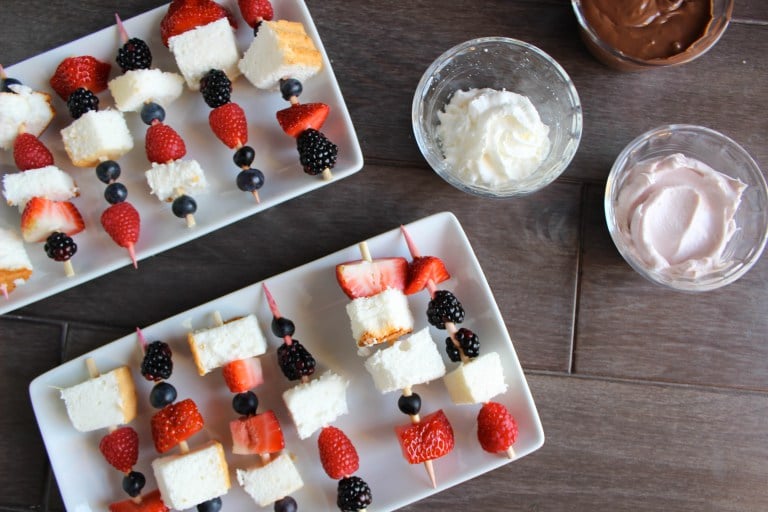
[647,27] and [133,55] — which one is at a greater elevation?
[133,55]

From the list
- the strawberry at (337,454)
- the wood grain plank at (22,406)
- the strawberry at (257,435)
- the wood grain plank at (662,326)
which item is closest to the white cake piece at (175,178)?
the wood grain plank at (22,406)

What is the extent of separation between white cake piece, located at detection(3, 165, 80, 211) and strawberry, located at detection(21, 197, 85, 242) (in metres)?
0.02

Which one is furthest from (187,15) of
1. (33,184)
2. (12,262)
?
(12,262)

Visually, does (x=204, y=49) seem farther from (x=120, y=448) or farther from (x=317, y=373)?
(x=120, y=448)

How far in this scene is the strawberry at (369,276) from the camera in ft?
5.42

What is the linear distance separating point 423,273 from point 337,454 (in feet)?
1.59

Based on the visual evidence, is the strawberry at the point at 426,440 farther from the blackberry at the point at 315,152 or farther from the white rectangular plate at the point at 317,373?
the blackberry at the point at 315,152

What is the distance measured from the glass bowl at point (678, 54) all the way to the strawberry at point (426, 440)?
102 centimetres

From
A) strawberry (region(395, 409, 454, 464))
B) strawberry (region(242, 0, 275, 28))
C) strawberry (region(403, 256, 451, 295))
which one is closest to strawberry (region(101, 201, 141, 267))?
strawberry (region(242, 0, 275, 28))

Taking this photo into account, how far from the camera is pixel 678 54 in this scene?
1.72 metres

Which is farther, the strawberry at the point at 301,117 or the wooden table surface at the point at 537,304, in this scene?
the wooden table surface at the point at 537,304

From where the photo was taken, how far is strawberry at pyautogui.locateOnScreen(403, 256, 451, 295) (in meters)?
1.65

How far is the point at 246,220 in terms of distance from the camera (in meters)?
1.82

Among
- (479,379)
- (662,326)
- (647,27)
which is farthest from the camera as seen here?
(662,326)
